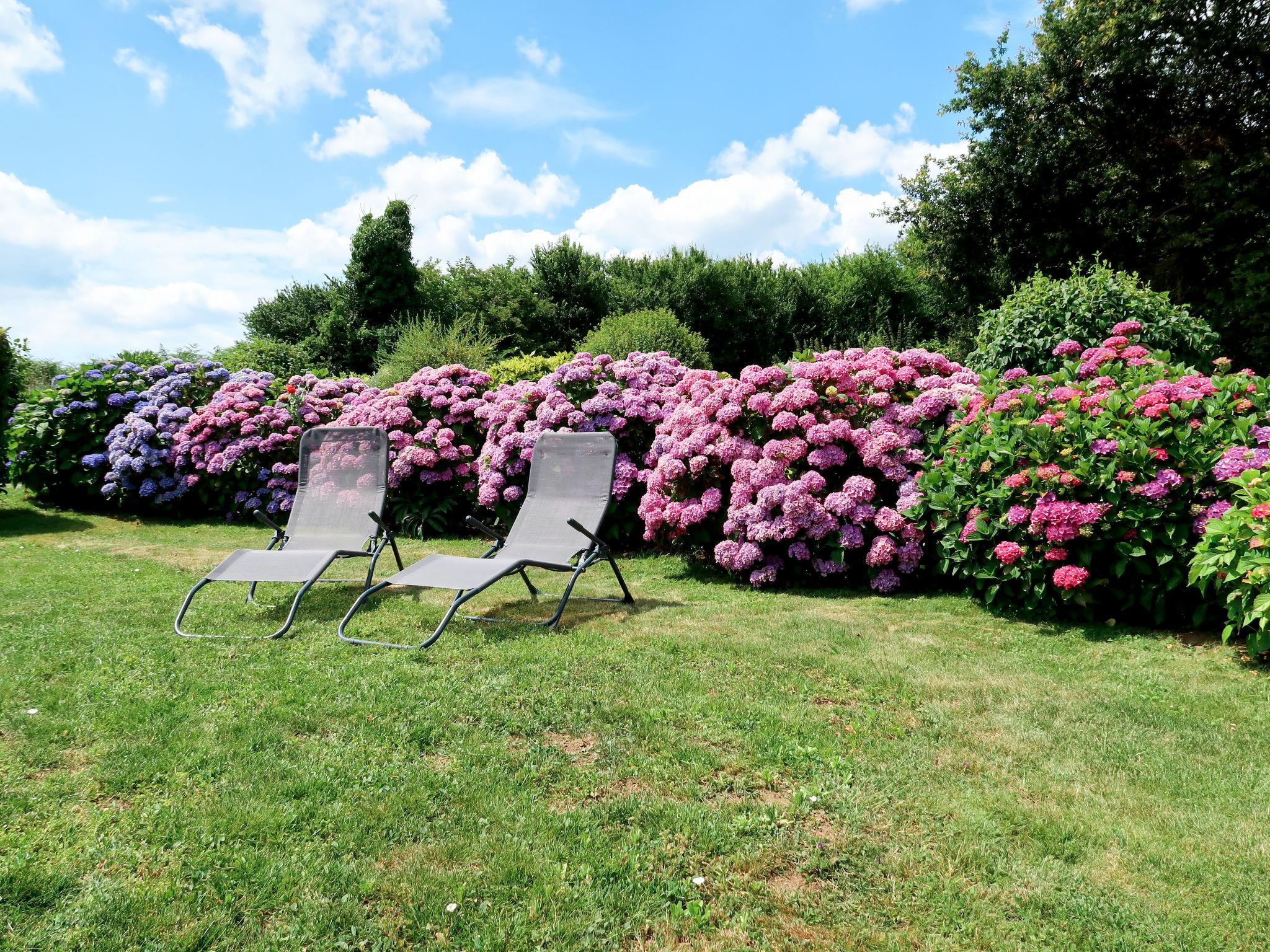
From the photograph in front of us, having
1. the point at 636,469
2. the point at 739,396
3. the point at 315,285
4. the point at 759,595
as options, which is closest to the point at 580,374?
the point at 636,469

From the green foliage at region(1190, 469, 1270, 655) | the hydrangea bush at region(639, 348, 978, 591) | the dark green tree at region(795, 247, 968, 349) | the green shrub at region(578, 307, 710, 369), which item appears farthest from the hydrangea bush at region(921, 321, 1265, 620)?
the dark green tree at region(795, 247, 968, 349)

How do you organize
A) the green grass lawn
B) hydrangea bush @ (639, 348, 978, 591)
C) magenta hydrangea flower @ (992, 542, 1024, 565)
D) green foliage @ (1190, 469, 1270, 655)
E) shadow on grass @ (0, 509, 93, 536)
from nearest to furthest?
the green grass lawn
green foliage @ (1190, 469, 1270, 655)
magenta hydrangea flower @ (992, 542, 1024, 565)
hydrangea bush @ (639, 348, 978, 591)
shadow on grass @ (0, 509, 93, 536)

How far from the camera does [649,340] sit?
11734 millimetres

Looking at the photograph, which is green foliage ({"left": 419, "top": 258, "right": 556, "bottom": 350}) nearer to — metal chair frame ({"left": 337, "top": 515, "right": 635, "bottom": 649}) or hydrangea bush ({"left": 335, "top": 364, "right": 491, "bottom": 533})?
hydrangea bush ({"left": 335, "top": 364, "right": 491, "bottom": 533})

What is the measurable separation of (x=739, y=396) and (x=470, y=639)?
9.46 feet

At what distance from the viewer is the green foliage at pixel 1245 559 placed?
3.71 meters

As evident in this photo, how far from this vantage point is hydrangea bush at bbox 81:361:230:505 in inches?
392

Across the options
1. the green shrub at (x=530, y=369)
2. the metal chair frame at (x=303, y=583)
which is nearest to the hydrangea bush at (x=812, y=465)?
the metal chair frame at (x=303, y=583)

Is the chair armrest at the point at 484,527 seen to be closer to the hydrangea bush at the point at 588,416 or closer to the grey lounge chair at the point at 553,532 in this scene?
the grey lounge chair at the point at 553,532

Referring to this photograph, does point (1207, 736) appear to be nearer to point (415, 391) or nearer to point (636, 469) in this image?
point (636, 469)

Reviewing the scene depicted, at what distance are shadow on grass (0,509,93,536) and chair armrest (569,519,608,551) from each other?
721 centimetres

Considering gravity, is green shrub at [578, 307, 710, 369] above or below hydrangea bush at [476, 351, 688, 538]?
above

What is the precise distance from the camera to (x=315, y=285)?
965 inches

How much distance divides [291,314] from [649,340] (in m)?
16.7
